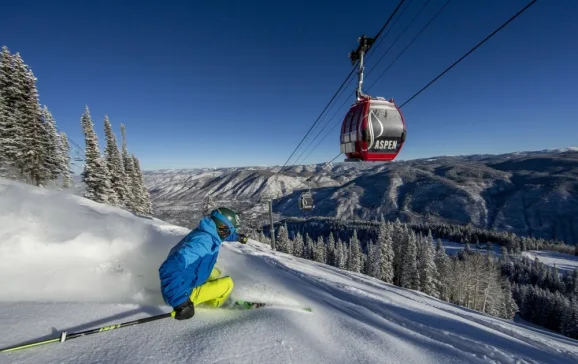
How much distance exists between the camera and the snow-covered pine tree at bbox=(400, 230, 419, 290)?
139 ft

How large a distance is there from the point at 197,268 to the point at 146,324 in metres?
0.98

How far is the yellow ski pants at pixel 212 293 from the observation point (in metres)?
4.22

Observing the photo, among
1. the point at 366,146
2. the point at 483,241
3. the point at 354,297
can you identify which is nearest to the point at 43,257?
the point at 354,297

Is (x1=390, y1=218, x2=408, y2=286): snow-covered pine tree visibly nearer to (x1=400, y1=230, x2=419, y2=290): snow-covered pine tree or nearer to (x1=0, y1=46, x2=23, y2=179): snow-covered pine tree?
(x1=400, y1=230, x2=419, y2=290): snow-covered pine tree

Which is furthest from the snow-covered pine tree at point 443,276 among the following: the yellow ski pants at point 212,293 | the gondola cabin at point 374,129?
→ the yellow ski pants at point 212,293

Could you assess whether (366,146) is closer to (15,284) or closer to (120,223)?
(120,223)

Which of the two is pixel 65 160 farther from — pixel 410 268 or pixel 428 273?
pixel 428 273

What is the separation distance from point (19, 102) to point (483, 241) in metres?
200

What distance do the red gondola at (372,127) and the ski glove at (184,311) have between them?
756cm

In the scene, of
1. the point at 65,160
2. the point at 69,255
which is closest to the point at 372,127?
the point at 69,255

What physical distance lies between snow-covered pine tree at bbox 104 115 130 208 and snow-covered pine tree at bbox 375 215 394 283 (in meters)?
42.9

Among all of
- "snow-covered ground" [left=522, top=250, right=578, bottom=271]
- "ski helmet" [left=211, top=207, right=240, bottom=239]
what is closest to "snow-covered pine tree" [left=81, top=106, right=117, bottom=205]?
"ski helmet" [left=211, top=207, right=240, bottom=239]

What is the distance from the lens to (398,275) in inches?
1973

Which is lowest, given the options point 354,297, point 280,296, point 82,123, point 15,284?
point 354,297
